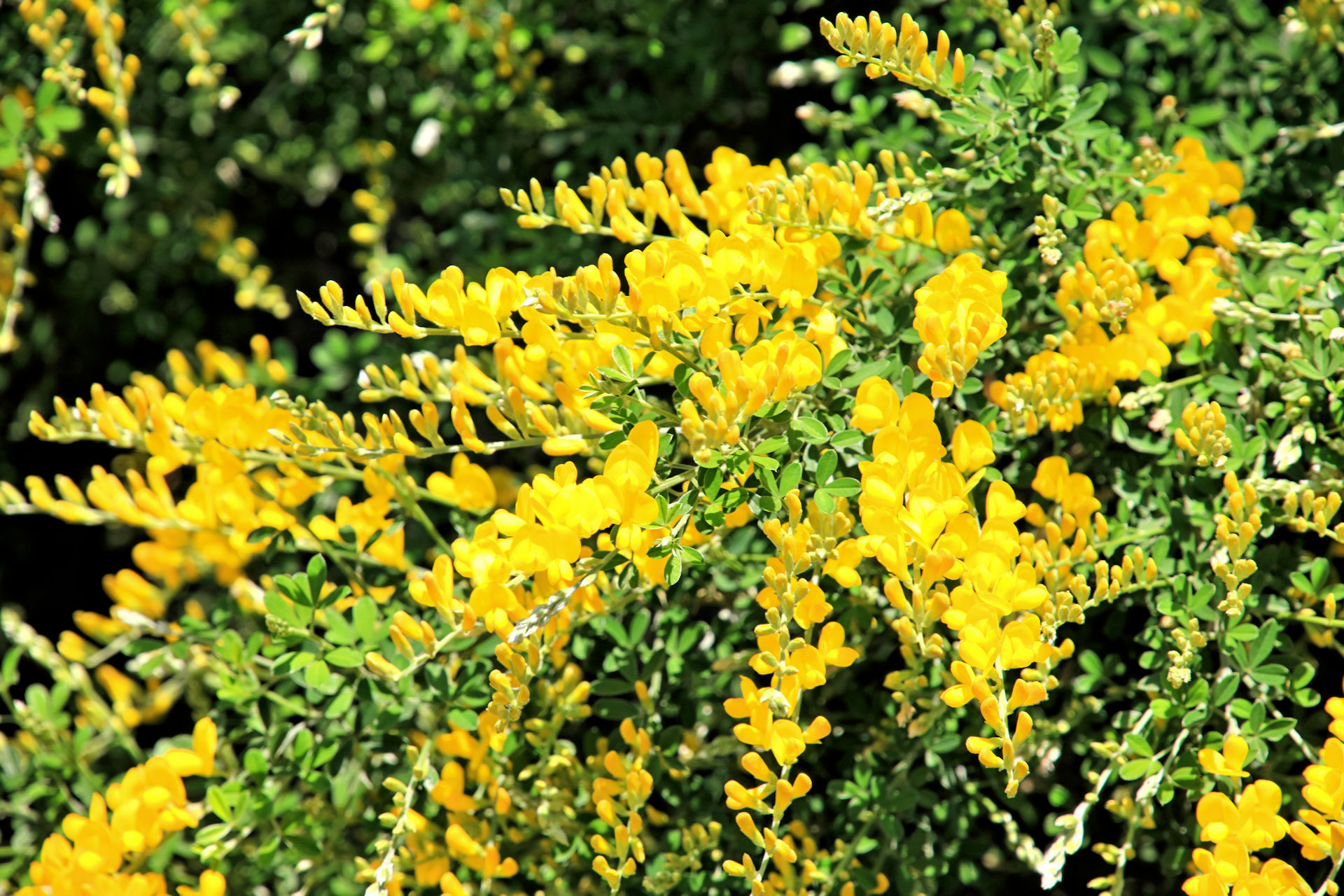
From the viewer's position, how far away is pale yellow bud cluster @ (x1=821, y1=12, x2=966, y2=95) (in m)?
1.15

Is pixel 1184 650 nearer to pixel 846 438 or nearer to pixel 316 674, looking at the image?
pixel 846 438

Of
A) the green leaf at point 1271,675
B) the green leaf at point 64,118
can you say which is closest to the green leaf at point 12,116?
the green leaf at point 64,118

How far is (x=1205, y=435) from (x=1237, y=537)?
110mm

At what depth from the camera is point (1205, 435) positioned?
46.1 inches

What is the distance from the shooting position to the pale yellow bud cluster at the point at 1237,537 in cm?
111

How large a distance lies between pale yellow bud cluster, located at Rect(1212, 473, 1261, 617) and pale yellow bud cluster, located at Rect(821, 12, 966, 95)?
53 centimetres

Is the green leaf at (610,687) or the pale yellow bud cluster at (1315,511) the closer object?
the pale yellow bud cluster at (1315,511)

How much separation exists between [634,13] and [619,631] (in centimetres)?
→ 115

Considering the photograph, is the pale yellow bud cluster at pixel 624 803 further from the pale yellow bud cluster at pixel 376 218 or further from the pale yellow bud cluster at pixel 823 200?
the pale yellow bud cluster at pixel 376 218

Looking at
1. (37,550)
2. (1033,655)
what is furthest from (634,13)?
(37,550)

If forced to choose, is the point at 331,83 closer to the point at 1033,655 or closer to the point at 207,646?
the point at 207,646

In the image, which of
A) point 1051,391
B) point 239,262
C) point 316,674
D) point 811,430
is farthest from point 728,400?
point 239,262

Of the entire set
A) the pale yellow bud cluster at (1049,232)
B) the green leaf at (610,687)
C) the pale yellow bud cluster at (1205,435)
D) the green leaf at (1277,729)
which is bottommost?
the green leaf at (1277,729)

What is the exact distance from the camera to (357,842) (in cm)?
173
